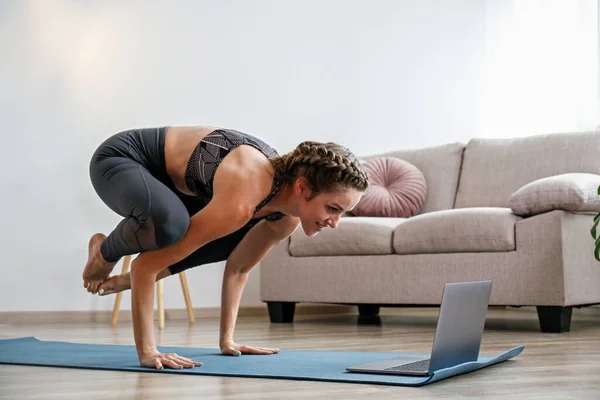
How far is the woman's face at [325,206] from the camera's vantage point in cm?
196

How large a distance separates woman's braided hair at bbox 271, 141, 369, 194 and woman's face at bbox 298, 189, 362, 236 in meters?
0.02

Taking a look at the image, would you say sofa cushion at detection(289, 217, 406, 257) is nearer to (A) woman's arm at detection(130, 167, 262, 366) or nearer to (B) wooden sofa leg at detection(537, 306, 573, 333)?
(B) wooden sofa leg at detection(537, 306, 573, 333)

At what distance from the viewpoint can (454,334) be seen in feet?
6.01

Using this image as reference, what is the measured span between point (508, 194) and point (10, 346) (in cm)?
249

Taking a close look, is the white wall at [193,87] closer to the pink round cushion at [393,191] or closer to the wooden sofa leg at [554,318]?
the pink round cushion at [393,191]

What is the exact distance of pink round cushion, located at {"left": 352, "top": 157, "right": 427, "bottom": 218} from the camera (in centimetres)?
420

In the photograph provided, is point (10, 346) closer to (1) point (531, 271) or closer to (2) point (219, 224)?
(2) point (219, 224)

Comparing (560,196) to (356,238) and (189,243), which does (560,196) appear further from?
(189,243)

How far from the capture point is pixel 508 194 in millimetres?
4004

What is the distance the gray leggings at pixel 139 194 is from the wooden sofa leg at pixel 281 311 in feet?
6.32

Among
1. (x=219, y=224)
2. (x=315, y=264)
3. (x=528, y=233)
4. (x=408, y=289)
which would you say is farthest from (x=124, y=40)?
(x=219, y=224)

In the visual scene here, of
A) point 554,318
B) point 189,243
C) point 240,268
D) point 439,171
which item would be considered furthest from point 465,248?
point 189,243

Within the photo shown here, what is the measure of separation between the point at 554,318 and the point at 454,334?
5.08ft

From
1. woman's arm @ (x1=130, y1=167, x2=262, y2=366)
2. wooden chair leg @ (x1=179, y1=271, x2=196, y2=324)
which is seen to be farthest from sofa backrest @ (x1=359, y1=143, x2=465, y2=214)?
woman's arm @ (x1=130, y1=167, x2=262, y2=366)
